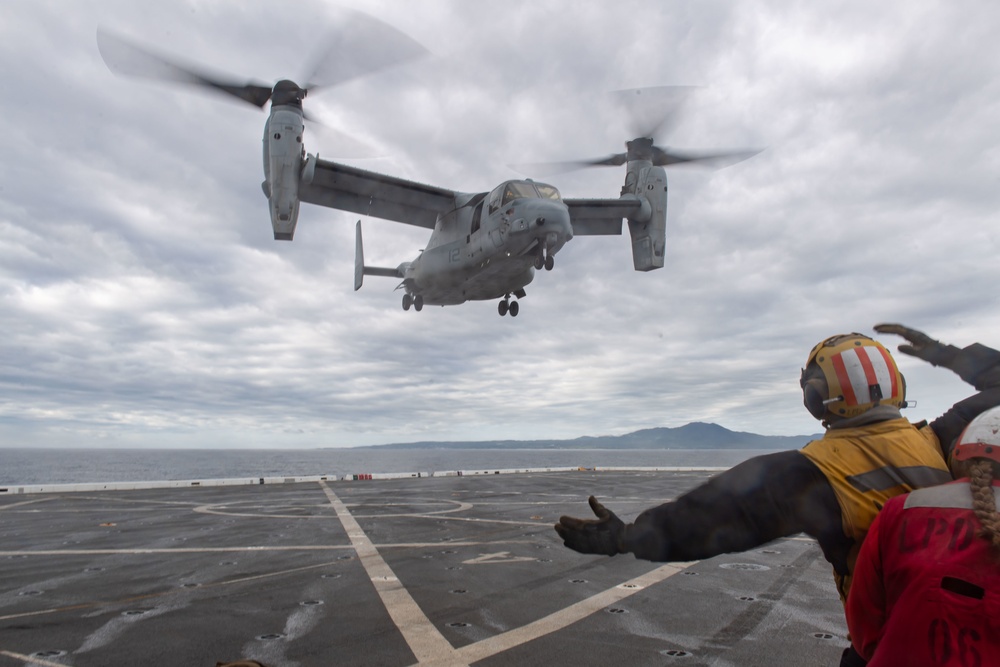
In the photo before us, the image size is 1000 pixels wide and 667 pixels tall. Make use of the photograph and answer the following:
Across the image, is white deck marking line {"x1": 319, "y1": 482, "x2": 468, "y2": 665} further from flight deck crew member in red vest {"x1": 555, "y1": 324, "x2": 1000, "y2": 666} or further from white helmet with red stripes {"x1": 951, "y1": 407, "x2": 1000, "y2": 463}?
white helmet with red stripes {"x1": 951, "y1": 407, "x2": 1000, "y2": 463}

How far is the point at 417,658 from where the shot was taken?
5.21 m

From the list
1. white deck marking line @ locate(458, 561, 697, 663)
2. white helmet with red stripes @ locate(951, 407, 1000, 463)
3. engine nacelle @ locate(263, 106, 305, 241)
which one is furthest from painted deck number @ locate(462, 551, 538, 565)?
engine nacelle @ locate(263, 106, 305, 241)

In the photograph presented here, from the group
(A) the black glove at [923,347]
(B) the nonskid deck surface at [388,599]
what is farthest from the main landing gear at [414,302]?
(A) the black glove at [923,347]

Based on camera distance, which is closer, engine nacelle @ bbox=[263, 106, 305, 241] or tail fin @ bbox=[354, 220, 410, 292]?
engine nacelle @ bbox=[263, 106, 305, 241]

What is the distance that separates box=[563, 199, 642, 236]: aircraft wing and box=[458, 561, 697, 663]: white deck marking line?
14376mm

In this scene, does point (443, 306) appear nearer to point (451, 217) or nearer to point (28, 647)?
point (451, 217)

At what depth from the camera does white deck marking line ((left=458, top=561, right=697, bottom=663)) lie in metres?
5.38

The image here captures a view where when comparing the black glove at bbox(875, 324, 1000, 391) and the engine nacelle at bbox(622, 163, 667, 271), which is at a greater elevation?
the engine nacelle at bbox(622, 163, 667, 271)

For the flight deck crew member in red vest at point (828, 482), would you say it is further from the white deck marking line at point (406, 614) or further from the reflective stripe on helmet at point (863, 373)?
the white deck marking line at point (406, 614)

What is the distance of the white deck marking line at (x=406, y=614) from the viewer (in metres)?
5.31

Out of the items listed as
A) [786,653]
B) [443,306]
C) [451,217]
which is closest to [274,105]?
[451,217]

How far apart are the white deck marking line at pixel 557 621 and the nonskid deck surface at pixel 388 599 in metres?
0.03

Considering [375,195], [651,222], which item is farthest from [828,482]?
[375,195]

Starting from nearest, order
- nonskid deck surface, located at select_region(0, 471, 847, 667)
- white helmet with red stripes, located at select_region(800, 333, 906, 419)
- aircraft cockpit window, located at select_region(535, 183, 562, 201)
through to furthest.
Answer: white helmet with red stripes, located at select_region(800, 333, 906, 419)
nonskid deck surface, located at select_region(0, 471, 847, 667)
aircraft cockpit window, located at select_region(535, 183, 562, 201)
